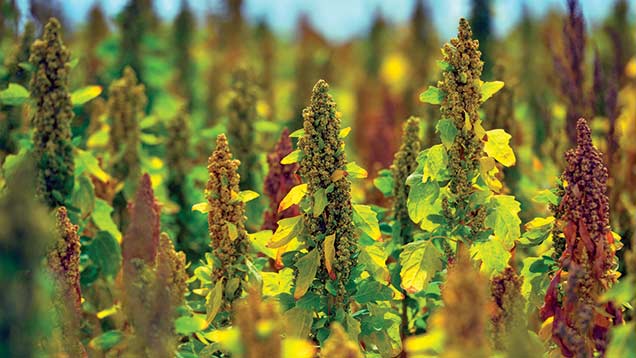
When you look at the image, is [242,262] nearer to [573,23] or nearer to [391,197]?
[391,197]

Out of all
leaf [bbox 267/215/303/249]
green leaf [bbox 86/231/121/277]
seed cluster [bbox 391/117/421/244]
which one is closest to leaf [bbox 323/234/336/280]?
leaf [bbox 267/215/303/249]

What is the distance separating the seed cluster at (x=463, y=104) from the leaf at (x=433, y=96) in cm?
1

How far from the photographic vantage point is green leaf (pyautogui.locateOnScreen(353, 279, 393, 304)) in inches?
129

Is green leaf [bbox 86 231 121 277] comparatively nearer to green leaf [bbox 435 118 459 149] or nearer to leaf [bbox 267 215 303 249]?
leaf [bbox 267 215 303 249]

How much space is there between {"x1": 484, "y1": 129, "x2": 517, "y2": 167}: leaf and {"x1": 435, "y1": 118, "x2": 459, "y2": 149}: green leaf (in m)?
0.14

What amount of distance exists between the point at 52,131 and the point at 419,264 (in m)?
1.70

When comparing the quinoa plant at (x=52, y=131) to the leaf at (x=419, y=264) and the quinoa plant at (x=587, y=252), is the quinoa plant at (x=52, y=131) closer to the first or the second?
the leaf at (x=419, y=264)

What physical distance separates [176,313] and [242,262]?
1.01 feet

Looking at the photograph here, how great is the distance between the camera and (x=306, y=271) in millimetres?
3180

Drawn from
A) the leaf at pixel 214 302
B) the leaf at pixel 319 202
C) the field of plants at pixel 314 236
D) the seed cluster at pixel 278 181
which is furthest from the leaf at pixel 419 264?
the seed cluster at pixel 278 181

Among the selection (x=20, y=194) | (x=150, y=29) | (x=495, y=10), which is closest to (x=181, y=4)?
(x=150, y=29)

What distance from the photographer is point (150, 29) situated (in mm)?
9070

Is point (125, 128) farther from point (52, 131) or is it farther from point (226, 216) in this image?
point (226, 216)

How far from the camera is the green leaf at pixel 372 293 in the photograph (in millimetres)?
3275
